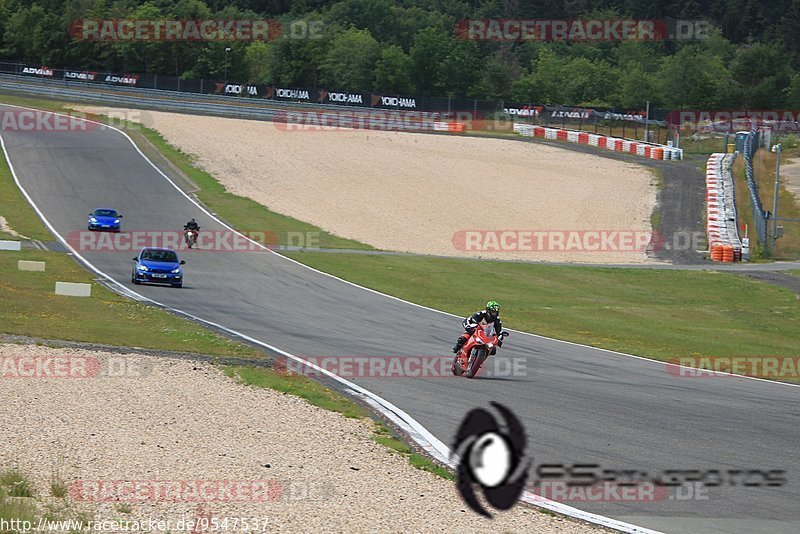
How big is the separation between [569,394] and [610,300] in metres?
19.6

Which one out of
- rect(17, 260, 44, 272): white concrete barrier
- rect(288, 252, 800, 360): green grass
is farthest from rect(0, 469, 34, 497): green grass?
rect(17, 260, 44, 272): white concrete barrier

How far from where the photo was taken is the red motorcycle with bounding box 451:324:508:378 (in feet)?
65.3

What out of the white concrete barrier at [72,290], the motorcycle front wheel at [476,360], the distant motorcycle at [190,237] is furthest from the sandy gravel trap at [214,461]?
the distant motorcycle at [190,237]

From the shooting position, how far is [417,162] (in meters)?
73.9

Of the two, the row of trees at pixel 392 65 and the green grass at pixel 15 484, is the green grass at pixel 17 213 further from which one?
the row of trees at pixel 392 65

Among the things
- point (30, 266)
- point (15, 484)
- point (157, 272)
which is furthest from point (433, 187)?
point (15, 484)

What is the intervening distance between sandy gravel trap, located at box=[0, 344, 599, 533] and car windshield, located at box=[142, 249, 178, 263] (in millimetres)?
17164

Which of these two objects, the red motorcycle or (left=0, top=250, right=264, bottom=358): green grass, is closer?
the red motorcycle

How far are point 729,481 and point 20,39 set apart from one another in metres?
127

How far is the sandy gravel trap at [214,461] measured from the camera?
11.1m

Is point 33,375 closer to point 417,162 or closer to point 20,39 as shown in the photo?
point 417,162

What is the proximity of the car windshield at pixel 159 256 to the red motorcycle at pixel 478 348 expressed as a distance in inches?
682

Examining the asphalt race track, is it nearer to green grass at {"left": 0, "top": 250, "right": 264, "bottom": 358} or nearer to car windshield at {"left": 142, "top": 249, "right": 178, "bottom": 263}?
car windshield at {"left": 142, "top": 249, "right": 178, "bottom": 263}

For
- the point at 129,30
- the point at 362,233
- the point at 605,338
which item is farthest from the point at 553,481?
the point at 129,30
